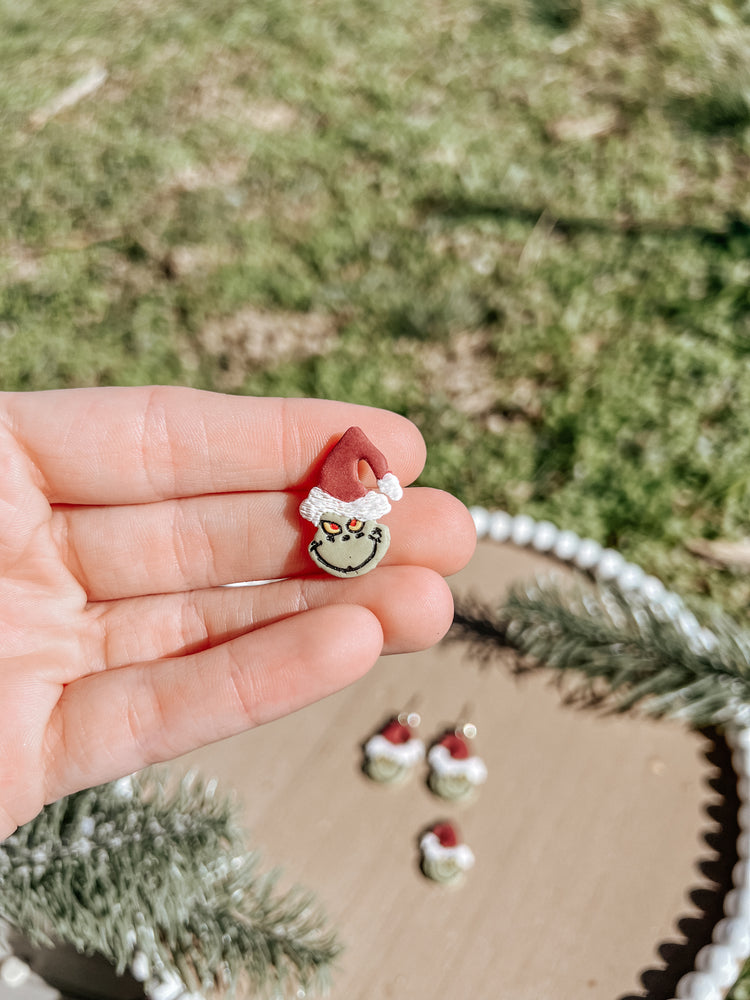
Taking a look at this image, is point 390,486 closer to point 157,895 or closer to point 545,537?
point 545,537

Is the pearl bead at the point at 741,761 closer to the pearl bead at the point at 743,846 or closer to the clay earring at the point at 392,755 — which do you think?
the pearl bead at the point at 743,846

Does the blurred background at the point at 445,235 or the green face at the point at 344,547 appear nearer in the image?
the green face at the point at 344,547

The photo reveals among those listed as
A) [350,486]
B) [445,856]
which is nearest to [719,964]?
[445,856]

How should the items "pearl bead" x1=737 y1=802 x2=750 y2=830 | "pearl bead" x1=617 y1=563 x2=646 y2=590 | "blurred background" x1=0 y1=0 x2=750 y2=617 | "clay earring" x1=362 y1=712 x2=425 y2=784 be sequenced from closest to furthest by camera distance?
"pearl bead" x1=737 y1=802 x2=750 y2=830
"clay earring" x1=362 y1=712 x2=425 y2=784
"pearl bead" x1=617 y1=563 x2=646 y2=590
"blurred background" x1=0 y1=0 x2=750 y2=617

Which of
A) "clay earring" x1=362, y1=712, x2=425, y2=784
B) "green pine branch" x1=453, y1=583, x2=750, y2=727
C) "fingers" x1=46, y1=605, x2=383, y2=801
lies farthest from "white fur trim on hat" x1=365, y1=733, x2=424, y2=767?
"fingers" x1=46, y1=605, x2=383, y2=801

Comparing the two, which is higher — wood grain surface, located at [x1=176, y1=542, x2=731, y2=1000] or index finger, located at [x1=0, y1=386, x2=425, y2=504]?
index finger, located at [x1=0, y1=386, x2=425, y2=504]

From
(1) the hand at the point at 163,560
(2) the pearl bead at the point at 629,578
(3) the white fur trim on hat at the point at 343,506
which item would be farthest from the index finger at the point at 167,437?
(2) the pearl bead at the point at 629,578

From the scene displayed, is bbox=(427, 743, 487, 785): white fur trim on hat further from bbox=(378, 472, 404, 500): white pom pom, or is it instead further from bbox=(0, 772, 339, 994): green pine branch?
bbox=(378, 472, 404, 500): white pom pom
